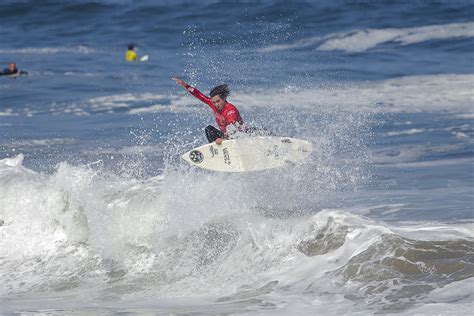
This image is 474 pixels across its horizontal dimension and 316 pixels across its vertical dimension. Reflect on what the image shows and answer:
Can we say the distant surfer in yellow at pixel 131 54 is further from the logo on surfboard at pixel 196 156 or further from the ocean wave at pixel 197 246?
the logo on surfboard at pixel 196 156

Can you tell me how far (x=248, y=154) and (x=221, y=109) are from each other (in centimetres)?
72

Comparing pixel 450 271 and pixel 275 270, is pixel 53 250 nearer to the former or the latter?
pixel 275 270

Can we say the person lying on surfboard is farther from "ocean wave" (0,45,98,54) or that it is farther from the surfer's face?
"ocean wave" (0,45,98,54)

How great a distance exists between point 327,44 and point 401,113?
10.8m

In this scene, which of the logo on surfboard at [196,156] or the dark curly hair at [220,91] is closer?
the dark curly hair at [220,91]

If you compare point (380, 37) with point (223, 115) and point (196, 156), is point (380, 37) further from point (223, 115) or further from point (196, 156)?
point (223, 115)

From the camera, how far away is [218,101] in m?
12.1

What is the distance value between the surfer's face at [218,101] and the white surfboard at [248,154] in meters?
0.50

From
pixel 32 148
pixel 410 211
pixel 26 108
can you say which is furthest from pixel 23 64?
pixel 410 211

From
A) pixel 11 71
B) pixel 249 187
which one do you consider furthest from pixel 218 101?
pixel 11 71

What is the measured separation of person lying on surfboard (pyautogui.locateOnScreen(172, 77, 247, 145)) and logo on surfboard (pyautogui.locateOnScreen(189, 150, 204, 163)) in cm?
27

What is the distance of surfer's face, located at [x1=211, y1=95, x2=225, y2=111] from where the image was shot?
39.7 ft

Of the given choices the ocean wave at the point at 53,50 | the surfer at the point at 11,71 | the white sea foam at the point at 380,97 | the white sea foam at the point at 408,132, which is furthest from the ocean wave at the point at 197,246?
the ocean wave at the point at 53,50

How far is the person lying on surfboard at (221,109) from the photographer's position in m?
12.1
